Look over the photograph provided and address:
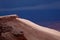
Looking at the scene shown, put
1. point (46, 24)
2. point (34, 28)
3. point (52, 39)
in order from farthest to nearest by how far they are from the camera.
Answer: point (46, 24), point (34, 28), point (52, 39)

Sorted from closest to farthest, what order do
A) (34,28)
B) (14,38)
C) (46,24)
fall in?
(14,38) → (34,28) → (46,24)

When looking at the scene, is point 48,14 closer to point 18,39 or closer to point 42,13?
point 42,13

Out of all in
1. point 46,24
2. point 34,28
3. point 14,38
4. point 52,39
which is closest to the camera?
point 14,38

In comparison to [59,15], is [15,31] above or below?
below

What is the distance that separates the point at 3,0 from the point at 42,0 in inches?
35.2

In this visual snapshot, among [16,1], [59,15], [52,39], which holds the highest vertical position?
[16,1]

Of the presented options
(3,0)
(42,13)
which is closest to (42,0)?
(42,13)

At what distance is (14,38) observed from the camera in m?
1.77

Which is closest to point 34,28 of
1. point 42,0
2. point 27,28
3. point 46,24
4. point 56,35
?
point 27,28

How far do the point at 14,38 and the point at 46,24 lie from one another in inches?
64.6

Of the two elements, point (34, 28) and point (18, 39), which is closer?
point (18, 39)

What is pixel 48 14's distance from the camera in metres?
3.52

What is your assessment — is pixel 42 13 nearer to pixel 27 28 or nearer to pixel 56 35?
pixel 27 28

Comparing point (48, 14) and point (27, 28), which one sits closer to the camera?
point (27, 28)
